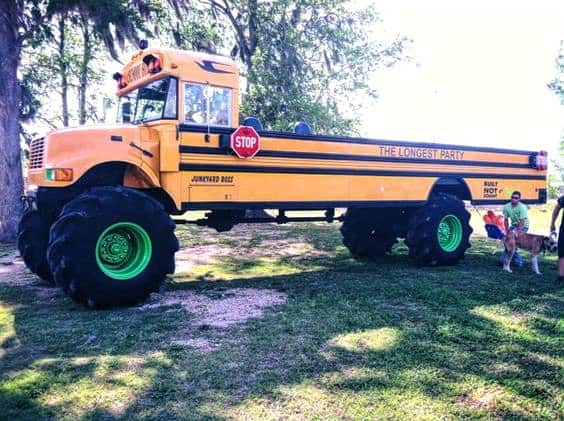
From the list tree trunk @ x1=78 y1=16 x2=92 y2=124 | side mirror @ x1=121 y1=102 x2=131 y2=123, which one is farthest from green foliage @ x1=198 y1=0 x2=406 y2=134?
side mirror @ x1=121 y1=102 x2=131 y2=123

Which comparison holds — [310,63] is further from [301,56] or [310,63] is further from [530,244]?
[530,244]

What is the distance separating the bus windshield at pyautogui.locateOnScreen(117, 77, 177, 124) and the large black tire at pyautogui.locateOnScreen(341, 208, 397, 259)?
449cm

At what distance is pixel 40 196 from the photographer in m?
6.11

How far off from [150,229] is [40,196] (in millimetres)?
1554

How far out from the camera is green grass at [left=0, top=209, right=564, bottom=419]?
326 cm

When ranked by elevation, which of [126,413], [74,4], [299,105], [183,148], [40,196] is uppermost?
[74,4]

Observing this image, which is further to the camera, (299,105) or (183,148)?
(299,105)

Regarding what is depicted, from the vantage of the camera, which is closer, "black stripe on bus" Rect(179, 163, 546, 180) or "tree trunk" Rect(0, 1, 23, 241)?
"black stripe on bus" Rect(179, 163, 546, 180)

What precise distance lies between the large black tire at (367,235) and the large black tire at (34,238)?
17.9 feet

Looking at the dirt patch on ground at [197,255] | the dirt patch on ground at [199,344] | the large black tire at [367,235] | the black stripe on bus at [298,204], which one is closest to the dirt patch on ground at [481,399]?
the dirt patch on ground at [199,344]

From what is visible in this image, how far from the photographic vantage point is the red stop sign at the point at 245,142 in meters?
6.54

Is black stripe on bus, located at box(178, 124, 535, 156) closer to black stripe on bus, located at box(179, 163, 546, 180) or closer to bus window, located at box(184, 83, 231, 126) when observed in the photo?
bus window, located at box(184, 83, 231, 126)

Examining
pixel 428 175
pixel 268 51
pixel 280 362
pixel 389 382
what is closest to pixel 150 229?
pixel 280 362

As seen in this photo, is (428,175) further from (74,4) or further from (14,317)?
(74,4)
